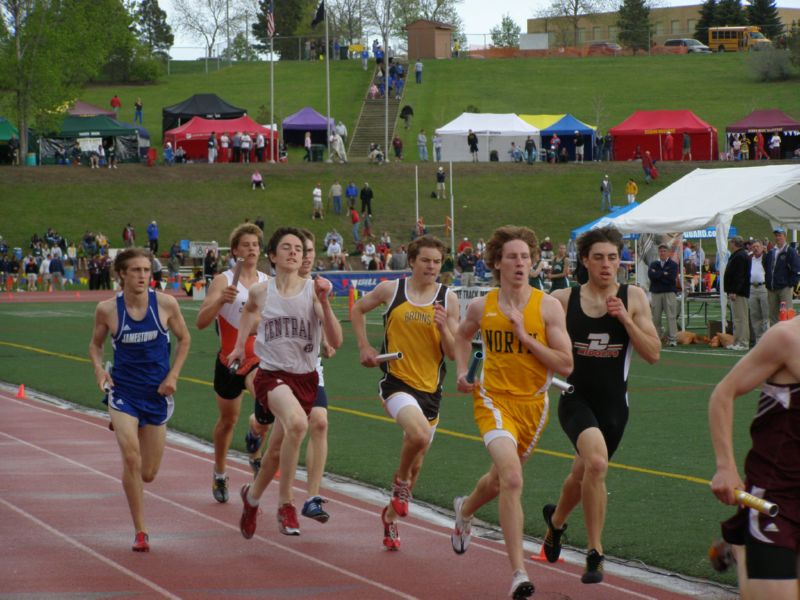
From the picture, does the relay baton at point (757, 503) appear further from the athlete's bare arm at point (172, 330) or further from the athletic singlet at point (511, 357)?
the athlete's bare arm at point (172, 330)

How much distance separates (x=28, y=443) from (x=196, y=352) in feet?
36.5

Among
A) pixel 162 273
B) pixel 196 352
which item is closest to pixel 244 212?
pixel 162 273

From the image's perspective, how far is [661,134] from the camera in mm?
64750

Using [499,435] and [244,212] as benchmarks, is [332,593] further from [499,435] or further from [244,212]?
[244,212]

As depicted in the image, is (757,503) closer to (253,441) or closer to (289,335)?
(289,335)

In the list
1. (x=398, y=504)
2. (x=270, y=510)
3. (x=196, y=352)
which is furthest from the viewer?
(x=196, y=352)

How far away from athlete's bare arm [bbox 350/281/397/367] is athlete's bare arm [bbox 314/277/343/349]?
22 centimetres

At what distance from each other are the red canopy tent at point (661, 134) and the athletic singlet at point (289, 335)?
182 feet

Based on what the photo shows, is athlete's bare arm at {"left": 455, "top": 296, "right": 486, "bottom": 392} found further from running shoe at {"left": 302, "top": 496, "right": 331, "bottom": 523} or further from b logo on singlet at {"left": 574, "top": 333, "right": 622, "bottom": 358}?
running shoe at {"left": 302, "top": 496, "right": 331, "bottom": 523}

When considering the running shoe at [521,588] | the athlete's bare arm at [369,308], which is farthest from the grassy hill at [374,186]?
the running shoe at [521,588]

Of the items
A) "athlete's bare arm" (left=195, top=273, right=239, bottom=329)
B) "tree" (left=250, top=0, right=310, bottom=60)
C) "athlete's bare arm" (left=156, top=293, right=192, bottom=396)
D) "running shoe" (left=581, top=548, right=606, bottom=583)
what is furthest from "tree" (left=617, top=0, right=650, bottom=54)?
"running shoe" (left=581, top=548, right=606, bottom=583)

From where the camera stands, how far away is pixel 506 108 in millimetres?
79875

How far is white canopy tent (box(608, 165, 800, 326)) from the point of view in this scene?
77.5 ft

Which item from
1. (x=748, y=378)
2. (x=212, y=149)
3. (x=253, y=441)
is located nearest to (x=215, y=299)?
(x=253, y=441)
